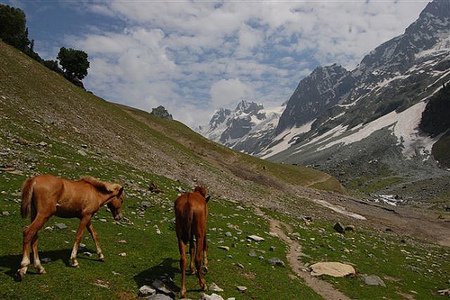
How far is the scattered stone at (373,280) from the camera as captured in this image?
69.1ft

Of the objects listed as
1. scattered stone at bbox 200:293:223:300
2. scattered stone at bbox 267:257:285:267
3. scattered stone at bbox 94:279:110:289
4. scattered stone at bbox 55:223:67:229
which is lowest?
scattered stone at bbox 267:257:285:267

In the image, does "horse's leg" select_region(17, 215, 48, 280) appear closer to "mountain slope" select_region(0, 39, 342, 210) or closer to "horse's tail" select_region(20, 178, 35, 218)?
"horse's tail" select_region(20, 178, 35, 218)

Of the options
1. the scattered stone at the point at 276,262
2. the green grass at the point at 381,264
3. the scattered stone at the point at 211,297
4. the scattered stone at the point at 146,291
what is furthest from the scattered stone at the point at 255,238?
the scattered stone at the point at 146,291

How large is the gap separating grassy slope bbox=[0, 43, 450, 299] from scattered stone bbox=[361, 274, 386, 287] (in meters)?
0.77

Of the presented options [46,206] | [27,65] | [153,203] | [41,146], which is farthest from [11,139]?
[27,65]

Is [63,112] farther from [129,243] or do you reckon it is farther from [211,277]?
[211,277]

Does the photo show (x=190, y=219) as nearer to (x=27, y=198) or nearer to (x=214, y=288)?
(x=214, y=288)

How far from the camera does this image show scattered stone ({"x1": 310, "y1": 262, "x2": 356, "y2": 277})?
69.3ft

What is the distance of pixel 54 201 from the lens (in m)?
11.5

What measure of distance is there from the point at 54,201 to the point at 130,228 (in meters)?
9.34

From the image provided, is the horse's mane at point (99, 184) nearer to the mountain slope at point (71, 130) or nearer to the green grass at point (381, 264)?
the green grass at point (381, 264)

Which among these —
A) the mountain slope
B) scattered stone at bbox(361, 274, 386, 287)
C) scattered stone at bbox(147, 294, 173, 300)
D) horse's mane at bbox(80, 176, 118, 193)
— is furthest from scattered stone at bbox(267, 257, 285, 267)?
the mountain slope

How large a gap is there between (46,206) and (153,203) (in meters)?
16.8

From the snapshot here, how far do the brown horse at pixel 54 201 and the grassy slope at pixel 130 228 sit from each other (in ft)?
3.61
